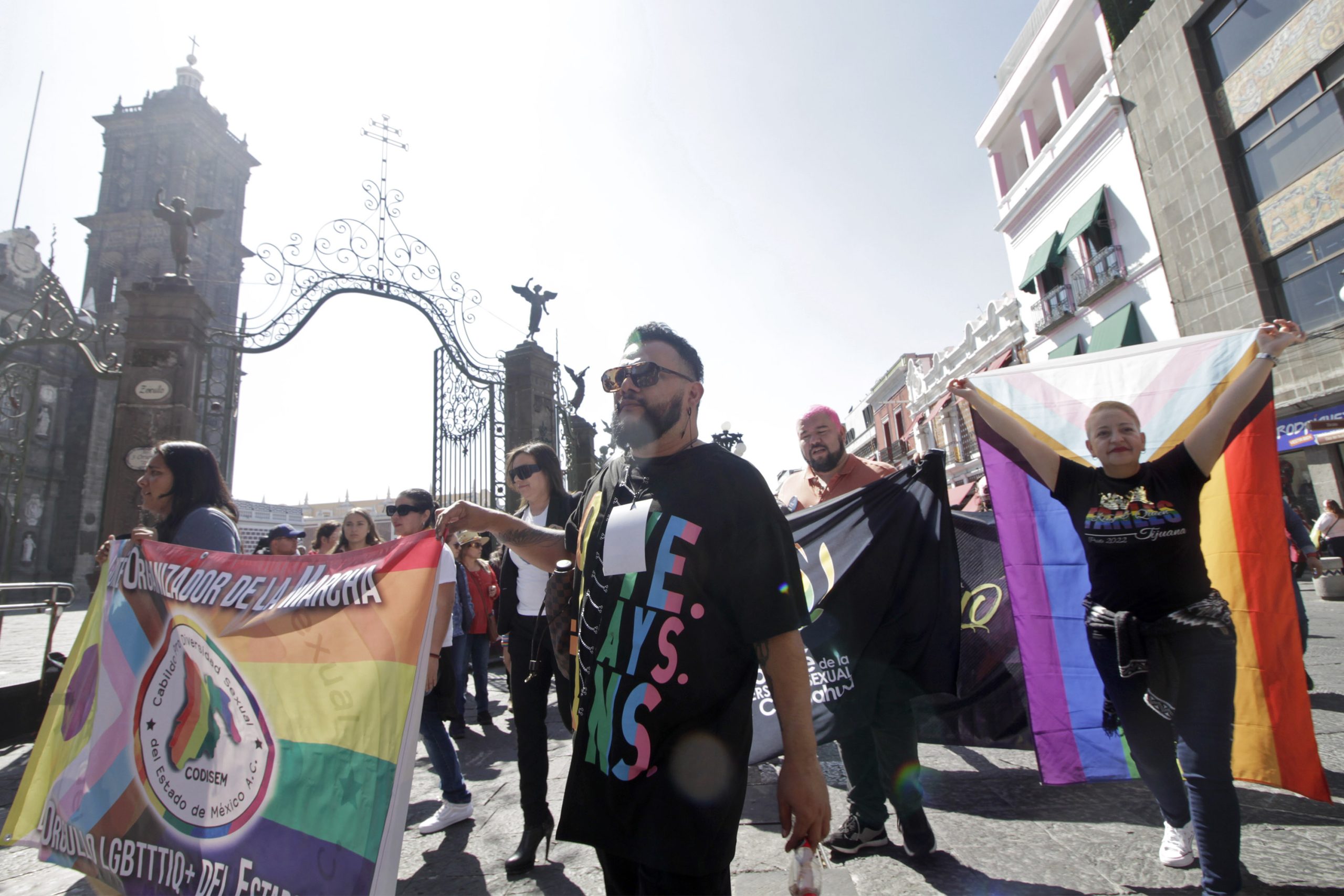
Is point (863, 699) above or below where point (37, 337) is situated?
below

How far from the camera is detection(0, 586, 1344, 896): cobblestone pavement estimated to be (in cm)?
230

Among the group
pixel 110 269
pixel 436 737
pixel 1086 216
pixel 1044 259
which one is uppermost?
pixel 110 269

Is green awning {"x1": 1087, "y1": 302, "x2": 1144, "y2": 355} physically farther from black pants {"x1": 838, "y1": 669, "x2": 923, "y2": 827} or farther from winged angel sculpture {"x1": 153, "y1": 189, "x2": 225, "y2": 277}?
winged angel sculpture {"x1": 153, "y1": 189, "x2": 225, "y2": 277}

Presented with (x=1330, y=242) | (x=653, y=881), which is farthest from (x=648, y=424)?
(x=1330, y=242)

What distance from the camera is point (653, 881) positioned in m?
1.35

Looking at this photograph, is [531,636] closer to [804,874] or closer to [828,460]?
[828,460]

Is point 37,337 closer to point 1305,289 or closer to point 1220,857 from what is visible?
point 1220,857

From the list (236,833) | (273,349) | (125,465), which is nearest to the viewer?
(236,833)

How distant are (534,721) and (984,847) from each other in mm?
1946

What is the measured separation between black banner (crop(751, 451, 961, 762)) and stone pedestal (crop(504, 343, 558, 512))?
6.95 meters

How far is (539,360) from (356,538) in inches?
219

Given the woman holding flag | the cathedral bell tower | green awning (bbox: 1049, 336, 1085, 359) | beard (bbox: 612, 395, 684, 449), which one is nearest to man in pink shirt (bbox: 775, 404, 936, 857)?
the woman holding flag

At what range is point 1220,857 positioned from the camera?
1.93 meters

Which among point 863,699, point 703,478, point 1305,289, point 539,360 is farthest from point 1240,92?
point 703,478
